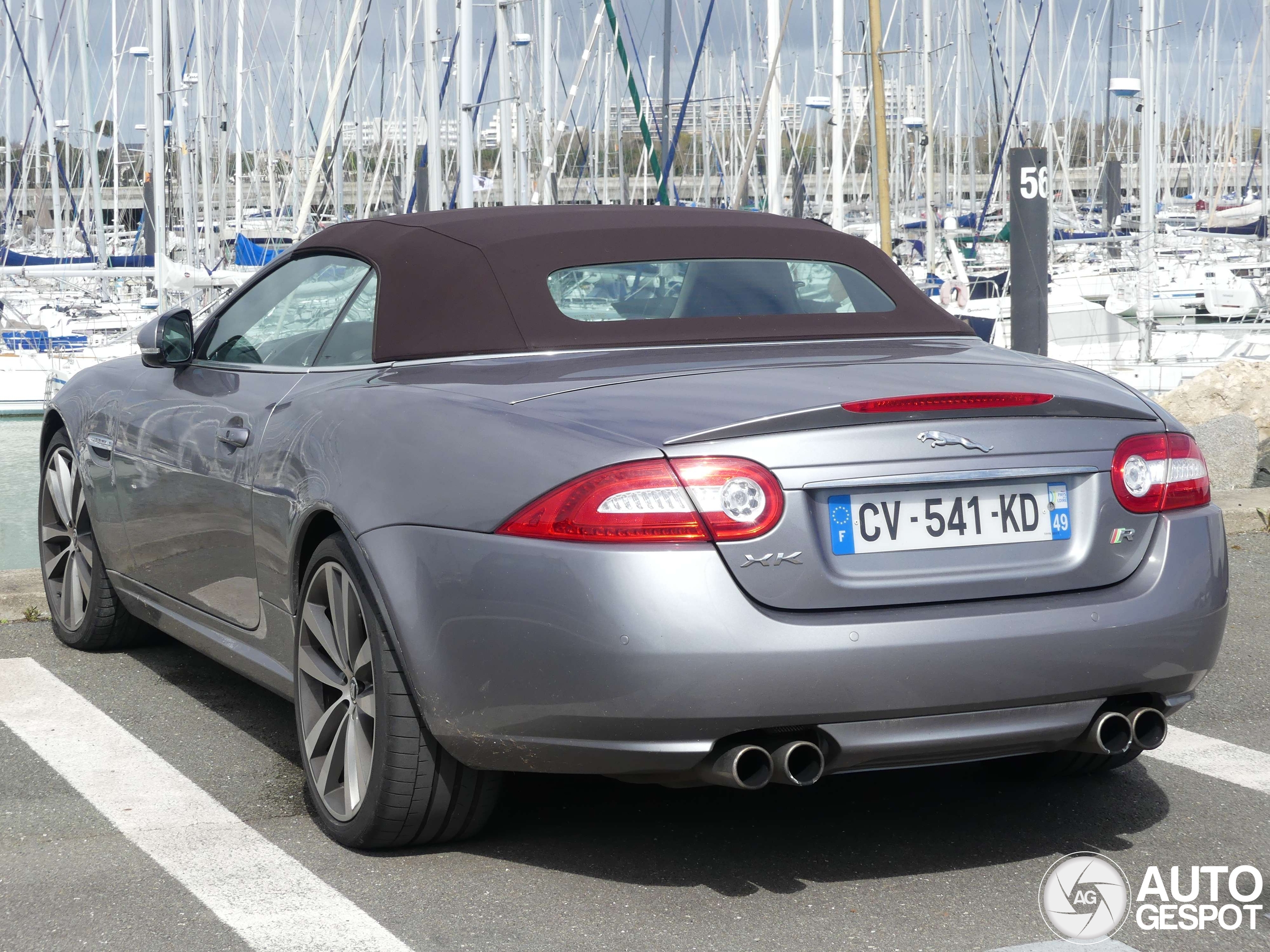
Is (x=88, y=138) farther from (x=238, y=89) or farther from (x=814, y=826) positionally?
(x=814, y=826)

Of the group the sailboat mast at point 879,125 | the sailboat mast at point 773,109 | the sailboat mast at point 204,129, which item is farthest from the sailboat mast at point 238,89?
the sailboat mast at point 879,125

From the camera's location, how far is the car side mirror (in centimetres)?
493

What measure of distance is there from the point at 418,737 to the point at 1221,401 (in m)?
9.65

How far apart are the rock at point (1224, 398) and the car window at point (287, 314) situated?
330 inches

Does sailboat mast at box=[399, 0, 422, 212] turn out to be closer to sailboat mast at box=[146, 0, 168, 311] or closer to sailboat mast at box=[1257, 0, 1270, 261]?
sailboat mast at box=[146, 0, 168, 311]

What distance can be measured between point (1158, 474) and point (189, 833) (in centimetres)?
237

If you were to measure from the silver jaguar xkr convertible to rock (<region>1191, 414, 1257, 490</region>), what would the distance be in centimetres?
642

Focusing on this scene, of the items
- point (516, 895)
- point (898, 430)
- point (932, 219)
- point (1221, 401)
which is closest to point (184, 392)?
point (516, 895)

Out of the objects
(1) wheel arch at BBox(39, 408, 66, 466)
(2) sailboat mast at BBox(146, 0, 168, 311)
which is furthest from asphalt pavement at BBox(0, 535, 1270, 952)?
(2) sailboat mast at BBox(146, 0, 168, 311)

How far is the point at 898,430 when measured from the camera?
321 cm

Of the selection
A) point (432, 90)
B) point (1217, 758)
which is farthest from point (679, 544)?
point (432, 90)

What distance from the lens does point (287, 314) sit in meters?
4.67

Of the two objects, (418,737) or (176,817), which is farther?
(176,817)

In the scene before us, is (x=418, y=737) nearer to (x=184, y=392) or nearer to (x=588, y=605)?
(x=588, y=605)
